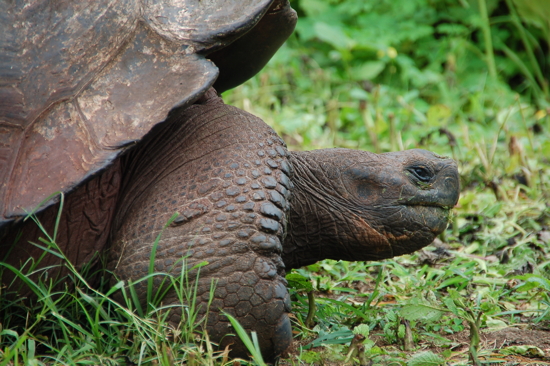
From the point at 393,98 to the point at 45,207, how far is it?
4.63m

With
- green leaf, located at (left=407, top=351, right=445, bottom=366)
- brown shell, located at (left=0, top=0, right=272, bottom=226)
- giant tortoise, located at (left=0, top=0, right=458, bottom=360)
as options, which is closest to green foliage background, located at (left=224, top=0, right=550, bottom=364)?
green leaf, located at (left=407, top=351, right=445, bottom=366)

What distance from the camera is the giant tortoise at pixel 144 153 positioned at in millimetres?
1807

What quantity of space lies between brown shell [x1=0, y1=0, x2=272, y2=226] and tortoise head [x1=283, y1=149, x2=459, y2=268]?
77 centimetres

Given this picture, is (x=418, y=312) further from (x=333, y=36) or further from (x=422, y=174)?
(x=333, y=36)

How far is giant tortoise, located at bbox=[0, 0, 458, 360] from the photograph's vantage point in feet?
5.93

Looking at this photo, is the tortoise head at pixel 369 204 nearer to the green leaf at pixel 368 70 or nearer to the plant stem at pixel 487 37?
the green leaf at pixel 368 70

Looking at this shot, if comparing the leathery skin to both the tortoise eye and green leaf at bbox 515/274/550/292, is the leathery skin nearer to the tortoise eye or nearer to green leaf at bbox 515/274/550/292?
the tortoise eye

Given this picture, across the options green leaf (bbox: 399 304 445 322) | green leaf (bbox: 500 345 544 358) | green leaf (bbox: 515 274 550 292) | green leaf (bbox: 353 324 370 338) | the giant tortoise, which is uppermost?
the giant tortoise

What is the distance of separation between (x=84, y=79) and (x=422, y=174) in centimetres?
136

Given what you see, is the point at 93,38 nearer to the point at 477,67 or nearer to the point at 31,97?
the point at 31,97

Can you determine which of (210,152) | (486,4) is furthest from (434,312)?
(486,4)

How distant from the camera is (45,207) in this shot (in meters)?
1.75

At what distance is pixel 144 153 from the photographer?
86.5 inches

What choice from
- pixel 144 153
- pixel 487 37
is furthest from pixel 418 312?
pixel 487 37
